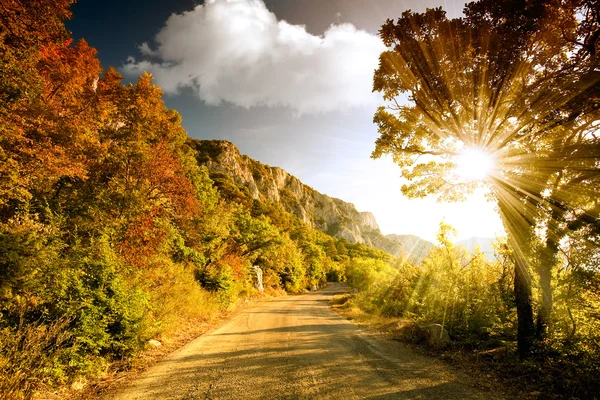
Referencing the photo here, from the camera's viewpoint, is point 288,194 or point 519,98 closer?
point 519,98

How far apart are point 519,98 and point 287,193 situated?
11139 centimetres

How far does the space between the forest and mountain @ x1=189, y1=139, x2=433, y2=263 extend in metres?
33.6

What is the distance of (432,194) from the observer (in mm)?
10195

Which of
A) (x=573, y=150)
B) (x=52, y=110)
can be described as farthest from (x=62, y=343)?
(x=573, y=150)

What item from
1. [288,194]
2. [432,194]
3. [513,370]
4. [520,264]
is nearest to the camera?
[513,370]

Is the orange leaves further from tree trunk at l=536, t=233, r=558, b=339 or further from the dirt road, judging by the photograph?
tree trunk at l=536, t=233, r=558, b=339

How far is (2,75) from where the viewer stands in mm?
6430

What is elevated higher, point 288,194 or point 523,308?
point 288,194

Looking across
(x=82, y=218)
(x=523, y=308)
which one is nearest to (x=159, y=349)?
(x=82, y=218)

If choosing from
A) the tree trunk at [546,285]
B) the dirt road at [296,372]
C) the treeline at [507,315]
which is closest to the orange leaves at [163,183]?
the dirt road at [296,372]

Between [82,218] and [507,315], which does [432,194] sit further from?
[82,218]

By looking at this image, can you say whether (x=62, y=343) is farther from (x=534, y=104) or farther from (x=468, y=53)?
(x=534, y=104)

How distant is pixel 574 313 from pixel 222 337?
10720mm

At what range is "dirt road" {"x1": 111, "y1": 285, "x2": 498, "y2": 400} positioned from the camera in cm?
520
